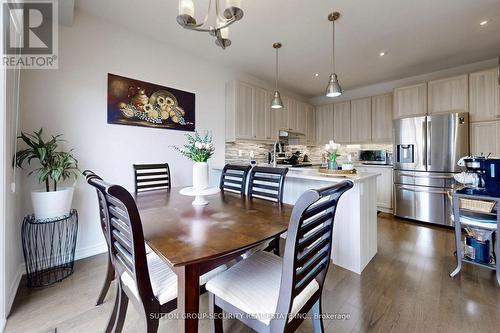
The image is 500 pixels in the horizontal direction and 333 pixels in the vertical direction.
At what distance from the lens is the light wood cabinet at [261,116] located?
396 centimetres

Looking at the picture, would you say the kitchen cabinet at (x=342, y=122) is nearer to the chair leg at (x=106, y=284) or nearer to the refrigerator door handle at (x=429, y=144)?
the refrigerator door handle at (x=429, y=144)

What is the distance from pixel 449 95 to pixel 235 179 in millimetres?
3927

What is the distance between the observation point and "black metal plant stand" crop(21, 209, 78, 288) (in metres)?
1.85

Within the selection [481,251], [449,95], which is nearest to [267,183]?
[481,251]

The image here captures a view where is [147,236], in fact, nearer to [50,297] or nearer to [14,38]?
[50,297]

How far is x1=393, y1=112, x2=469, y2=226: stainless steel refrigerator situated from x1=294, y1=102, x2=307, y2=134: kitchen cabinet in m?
1.93

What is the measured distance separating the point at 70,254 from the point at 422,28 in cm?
479

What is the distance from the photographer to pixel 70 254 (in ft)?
7.11

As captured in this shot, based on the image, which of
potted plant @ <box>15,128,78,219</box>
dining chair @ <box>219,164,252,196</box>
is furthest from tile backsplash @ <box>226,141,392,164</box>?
potted plant @ <box>15,128,78,219</box>

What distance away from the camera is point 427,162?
349 centimetres

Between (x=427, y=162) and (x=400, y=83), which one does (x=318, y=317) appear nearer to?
(x=427, y=162)

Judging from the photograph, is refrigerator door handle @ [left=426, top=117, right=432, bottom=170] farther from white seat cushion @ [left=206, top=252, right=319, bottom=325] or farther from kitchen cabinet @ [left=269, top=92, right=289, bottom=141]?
white seat cushion @ [left=206, top=252, right=319, bottom=325]

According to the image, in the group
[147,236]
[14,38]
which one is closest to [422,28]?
[147,236]

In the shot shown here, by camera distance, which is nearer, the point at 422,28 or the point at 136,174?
the point at 136,174
